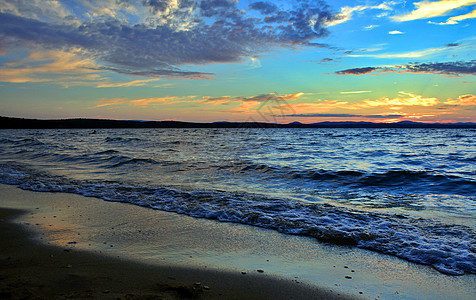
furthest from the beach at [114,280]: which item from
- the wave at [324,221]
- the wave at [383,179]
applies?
the wave at [383,179]

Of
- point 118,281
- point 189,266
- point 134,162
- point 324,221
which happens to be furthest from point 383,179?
point 134,162

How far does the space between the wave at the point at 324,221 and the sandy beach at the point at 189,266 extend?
1.27 ft

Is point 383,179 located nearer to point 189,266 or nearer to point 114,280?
point 189,266

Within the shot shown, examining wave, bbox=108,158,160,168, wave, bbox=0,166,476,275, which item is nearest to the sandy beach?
wave, bbox=0,166,476,275

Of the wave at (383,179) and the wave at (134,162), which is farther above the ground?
the wave at (134,162)

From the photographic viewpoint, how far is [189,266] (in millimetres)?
4203

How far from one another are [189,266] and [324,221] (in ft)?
10.8

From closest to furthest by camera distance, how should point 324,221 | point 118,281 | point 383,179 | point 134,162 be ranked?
point 118,281 → point 324,221 → point 383,179 → point 134,162

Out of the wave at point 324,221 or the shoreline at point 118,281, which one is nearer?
the shoreline at point 118,281

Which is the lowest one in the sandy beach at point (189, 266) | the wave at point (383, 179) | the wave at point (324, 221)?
the wave at point (383, 179)

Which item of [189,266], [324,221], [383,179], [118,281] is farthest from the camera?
[383,179]

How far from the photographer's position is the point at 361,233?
5.71m

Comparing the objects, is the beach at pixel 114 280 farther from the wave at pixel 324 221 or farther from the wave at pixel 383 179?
the wave at pixel 383 179

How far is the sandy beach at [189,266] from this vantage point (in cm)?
350
